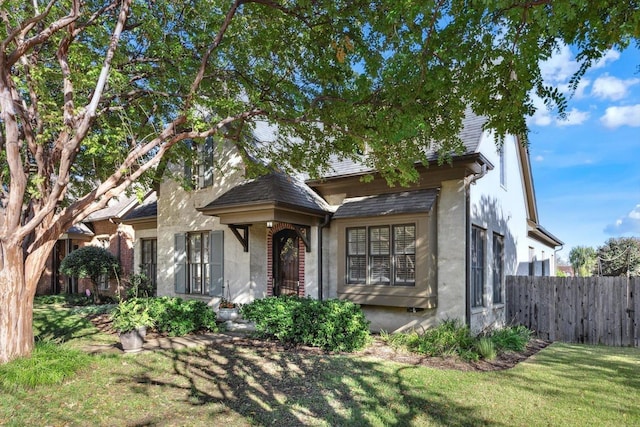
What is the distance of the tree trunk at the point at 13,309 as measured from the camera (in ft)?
22.0

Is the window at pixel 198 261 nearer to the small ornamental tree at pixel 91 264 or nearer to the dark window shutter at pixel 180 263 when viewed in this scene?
the dark window shutter at pixel 180 263

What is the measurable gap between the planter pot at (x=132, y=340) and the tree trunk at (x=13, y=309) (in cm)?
149

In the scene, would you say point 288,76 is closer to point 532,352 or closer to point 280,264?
point 280,264

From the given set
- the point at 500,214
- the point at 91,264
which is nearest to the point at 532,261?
the point at 500,214

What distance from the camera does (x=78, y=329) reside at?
10492 millimetres

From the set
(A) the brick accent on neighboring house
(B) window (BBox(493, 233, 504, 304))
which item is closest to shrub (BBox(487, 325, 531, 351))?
(B) window (BBox(493, 233, 504, 304))

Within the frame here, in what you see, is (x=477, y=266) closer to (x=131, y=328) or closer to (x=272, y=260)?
(x=272, y=260)

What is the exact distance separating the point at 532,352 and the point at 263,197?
289 inches

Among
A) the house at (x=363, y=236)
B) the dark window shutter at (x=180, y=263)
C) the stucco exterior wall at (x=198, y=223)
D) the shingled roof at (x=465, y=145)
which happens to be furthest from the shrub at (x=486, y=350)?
the dark window shutter at (x=180, y=263)

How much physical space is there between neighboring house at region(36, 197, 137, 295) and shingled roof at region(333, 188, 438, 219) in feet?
34.9

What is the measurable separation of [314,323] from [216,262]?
511 centimetres

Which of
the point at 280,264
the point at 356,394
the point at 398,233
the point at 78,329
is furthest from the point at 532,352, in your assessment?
the point at 78,329

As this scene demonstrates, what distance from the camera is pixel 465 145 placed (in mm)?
9469

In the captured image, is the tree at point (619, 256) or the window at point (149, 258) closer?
the window at point (149, 258)
